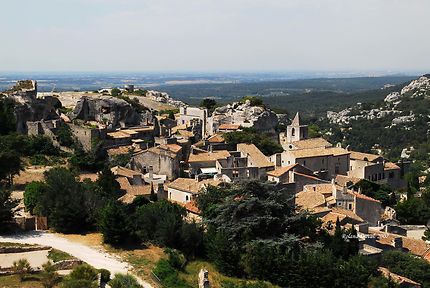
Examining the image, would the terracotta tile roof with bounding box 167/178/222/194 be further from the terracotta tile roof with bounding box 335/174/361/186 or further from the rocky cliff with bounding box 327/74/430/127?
the rocky cliff with bounding box 327/74/430/127

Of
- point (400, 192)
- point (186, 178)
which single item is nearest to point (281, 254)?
point (186, 178)

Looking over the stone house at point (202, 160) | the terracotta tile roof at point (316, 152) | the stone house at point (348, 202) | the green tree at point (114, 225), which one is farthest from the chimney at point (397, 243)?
the green tree at point (114, 225)

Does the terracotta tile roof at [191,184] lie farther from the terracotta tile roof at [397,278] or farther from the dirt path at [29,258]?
the dirt path at [29,258]

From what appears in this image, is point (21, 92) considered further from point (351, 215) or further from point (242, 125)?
point (351, 215)

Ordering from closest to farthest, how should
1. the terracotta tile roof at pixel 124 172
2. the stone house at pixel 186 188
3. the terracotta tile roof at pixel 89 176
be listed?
the stone house at pixel 186 188
the terracotta tile roof at pixel 89 176
the terracotta tile roof at pixel 124 172

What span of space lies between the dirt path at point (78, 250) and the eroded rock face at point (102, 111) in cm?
2467

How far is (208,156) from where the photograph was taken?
44688mm

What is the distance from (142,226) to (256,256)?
6.61m

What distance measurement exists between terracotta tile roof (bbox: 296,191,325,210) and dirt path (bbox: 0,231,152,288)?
1456cm

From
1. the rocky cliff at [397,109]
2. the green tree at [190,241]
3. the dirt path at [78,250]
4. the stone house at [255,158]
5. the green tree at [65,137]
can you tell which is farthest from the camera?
the rocky cliff at [397,109]

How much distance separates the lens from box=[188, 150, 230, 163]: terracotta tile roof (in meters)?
44.0

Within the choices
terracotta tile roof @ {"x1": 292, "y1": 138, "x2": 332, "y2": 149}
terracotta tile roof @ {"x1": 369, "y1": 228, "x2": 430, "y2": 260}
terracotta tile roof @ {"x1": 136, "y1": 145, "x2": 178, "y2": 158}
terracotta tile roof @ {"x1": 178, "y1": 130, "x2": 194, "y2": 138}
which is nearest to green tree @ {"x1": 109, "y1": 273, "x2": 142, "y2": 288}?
terracotta tile roof @ {"x1": 369, "y1": 228, "x2": 430, "y2": 260}

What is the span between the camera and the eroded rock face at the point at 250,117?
57781 millimetres

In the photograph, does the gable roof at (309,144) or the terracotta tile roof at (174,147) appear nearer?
the terracotta tile roof at (174,147)
